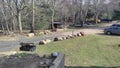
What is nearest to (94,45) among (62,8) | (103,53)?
(103,53)

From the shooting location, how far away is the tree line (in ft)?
131

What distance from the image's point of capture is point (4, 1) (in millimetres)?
38969

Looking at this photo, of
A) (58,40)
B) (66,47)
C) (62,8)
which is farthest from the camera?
(62,8)

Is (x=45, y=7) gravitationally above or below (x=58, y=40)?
above

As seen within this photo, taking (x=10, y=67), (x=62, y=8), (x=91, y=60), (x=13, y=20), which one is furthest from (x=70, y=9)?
(x=10, y=67)

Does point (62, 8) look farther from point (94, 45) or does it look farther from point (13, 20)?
point (94, 45)

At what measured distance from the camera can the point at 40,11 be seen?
48.6 meters

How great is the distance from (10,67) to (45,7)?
41.5 meters

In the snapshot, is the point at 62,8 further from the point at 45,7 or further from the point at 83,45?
the point at 83,45

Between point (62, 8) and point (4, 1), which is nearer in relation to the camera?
point (4, 1)

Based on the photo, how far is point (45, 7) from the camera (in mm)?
52469

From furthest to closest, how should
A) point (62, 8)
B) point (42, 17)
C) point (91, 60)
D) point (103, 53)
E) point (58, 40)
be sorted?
point (62, 8)
point (42, 17)
point (58, 40)
point (103, 53)
point (91, 60)

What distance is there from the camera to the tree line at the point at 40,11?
3997 centimetres

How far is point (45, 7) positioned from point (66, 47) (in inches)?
1120
